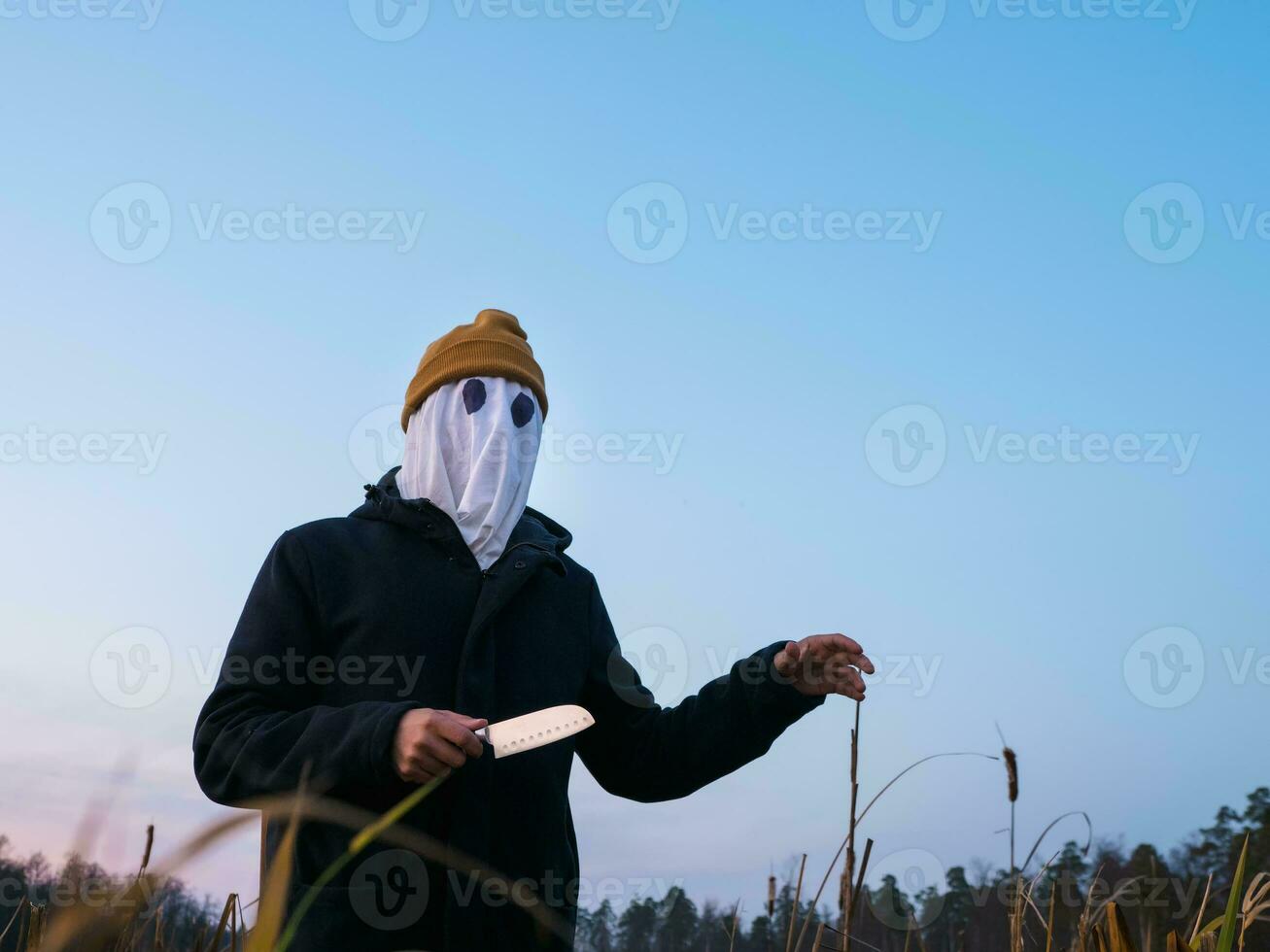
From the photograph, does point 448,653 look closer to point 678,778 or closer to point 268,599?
point 268,599

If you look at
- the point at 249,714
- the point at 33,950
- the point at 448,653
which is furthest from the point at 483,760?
the point at 33,950

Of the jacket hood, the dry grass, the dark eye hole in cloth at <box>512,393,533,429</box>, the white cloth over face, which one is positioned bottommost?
the dry grass

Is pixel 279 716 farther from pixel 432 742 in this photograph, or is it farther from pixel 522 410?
pixel 522 410

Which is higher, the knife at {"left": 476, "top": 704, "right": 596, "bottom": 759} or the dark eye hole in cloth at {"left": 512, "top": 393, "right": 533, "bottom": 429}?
the dark eye hole in cloth at {"left": 512, "top": 393, "right": 533, "bottom": 429}

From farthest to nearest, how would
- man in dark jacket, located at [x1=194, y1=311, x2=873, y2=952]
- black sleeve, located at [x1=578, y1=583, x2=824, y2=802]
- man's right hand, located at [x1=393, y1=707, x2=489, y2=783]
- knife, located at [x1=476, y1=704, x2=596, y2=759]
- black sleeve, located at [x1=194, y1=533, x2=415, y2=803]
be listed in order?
1. black sleeve, located at [x1=578, y1=583, x2=824, y2=802]
2. man in dark jacket, located at [x1=194, y1=311, x2=873, y2=952]
3. black sleeve, located at [x1=194, y1=533, x2=415, y2=803]
4. man's right hand, located at [x1=393, y1=707, x2=489, y2=783]
5. knife, located at [x1=476, y1=704, x2=596, y2=759]

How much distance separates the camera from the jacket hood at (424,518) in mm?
3492

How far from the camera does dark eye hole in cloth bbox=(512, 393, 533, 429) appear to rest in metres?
3.88

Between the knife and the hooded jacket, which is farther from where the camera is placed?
the hooded jacket

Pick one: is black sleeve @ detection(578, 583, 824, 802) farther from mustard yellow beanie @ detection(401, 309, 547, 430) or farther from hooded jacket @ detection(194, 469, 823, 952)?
mustard yellow beanie @ detection(401, 309, 547, 430)

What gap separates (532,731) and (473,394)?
1712mm

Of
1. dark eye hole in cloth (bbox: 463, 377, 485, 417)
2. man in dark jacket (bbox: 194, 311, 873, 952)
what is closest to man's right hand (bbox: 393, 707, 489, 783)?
man in dark jacket (bbox: 194, 311, 873, 952)

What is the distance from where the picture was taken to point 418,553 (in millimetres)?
3438

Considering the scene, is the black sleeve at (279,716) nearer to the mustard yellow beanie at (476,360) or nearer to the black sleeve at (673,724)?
the mustard yellow beanie at (476,360)

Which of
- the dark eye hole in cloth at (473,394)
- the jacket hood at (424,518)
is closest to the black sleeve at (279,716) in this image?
the jacket hood at (424,518)
